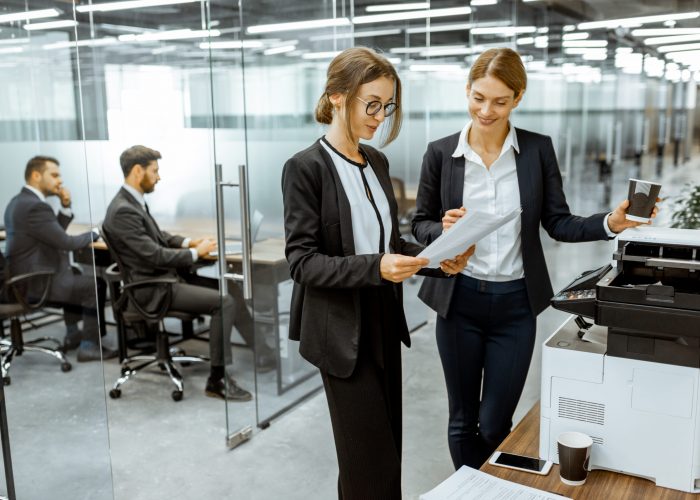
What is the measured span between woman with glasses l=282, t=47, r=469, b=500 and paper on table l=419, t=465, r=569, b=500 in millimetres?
302

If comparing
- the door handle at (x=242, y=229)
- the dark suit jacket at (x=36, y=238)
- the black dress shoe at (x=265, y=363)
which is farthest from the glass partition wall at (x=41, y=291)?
the black dress shoe at (x=265, y=363)

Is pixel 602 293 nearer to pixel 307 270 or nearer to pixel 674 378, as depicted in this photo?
pixel 674 378

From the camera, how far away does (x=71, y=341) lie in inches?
126

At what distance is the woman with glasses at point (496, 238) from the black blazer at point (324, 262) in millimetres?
521

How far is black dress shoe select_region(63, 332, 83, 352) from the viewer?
3.13 m

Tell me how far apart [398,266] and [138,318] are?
301 cm

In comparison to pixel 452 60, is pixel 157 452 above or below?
below

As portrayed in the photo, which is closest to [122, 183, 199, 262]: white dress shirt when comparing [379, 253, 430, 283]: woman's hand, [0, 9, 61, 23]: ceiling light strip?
[0, 9, 61, 23]: ceiling light strip

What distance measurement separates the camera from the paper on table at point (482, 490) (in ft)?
5.13

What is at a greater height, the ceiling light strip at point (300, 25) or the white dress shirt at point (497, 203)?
the ceiling light strip at point (300, 25)

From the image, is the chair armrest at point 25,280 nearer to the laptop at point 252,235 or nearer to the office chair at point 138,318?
the laptop at point 252,235

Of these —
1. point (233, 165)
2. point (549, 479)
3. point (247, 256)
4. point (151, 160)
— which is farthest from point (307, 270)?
point (151, 160)

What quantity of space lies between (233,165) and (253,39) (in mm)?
666

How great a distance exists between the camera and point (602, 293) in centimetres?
160
